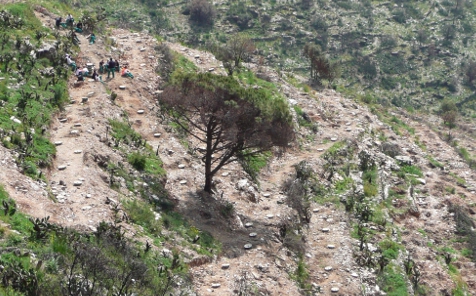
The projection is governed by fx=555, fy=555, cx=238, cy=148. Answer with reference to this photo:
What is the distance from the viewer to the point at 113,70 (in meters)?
30.0

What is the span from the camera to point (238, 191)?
25.4 metres

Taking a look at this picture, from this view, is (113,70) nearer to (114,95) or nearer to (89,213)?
(114,95)

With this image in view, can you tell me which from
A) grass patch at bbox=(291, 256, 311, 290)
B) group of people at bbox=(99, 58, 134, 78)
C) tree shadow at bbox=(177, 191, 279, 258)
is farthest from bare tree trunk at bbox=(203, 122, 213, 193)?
group of people at bbox=(99, 58, 134, 78)

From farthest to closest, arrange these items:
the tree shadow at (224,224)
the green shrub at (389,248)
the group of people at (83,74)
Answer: the group of people at (83,74) < the green shrub at (389,248) < the tree shadow at (224,224)

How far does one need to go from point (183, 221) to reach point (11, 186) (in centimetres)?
653

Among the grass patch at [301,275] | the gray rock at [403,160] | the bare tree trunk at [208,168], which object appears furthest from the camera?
the gray rock at [403,160]

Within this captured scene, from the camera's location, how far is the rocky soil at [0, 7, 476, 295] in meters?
18.5

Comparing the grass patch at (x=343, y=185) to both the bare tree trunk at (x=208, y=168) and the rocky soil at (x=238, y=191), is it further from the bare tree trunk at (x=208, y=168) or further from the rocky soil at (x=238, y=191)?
the bare tree trunk at (x=208, y=168)

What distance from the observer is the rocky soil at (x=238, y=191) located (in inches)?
730

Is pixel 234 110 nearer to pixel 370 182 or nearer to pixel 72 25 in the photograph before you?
pixel 370 182

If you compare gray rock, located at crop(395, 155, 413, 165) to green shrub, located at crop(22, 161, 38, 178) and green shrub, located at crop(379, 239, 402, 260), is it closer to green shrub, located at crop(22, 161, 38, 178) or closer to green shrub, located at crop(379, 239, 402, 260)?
green shrub, located at crop(379, 239, 402, 260)

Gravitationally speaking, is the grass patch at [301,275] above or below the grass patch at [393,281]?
above

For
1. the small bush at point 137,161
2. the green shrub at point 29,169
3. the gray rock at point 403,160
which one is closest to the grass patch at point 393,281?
the small bush at point 137,161

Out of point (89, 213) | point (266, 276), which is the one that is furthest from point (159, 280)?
point (266, 276)
